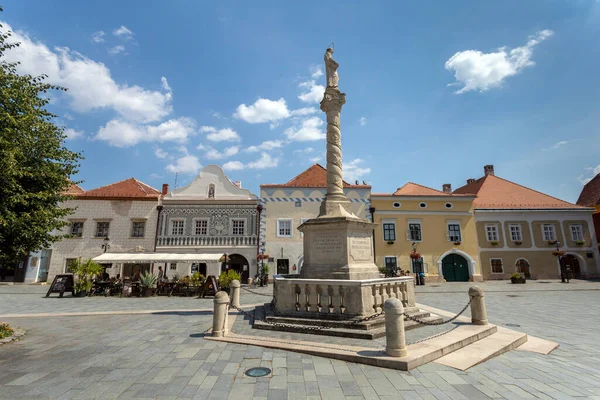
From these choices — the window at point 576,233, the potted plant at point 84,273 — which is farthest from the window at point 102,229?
the window at point 576,233

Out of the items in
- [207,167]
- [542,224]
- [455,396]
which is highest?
[207,167]

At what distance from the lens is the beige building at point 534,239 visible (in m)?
28.0

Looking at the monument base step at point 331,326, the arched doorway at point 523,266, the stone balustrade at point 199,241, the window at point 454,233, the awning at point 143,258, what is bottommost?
the monument base step at point 331,326

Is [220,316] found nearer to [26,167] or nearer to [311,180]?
[26,167]

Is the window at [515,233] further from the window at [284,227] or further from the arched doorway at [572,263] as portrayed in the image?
the window at [284,227]

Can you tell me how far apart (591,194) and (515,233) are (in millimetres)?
13524

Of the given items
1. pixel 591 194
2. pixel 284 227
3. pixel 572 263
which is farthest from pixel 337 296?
pixel 591 194

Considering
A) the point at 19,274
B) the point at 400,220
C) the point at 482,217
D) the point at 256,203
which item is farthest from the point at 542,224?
the point at 19,274

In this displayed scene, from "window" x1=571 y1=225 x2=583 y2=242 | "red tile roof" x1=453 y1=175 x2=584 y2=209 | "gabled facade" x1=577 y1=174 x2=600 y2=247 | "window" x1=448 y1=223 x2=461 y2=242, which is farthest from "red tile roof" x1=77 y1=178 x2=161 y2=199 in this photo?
"gabled facade" x1=577 y1=174 x2=600 y2=247

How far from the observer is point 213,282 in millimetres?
16766

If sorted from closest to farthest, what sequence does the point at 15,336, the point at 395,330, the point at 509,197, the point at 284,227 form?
1. the point at 395,330
2. the point at 15,336
3. the point at 284,227
4. the point at 509,197

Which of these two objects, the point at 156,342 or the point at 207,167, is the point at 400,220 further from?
the point at 156,342

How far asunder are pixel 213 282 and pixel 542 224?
30.5 metres

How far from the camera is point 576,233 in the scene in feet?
94.2
